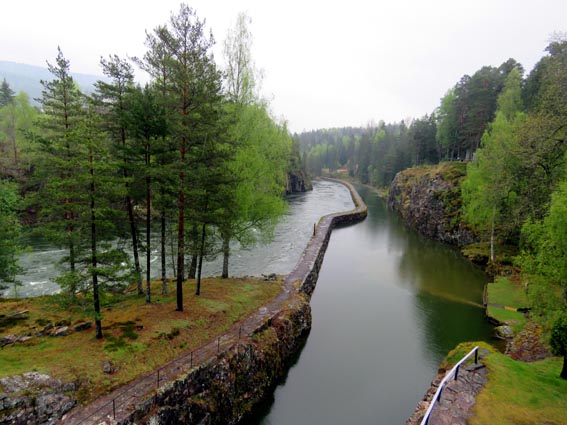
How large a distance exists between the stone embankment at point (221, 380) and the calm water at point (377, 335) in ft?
3.71

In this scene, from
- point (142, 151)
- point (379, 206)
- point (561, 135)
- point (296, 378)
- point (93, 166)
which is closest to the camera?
point (93, 166)

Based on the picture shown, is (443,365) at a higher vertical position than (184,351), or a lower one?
lower

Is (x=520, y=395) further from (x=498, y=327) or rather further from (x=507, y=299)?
(x=507, y=299)

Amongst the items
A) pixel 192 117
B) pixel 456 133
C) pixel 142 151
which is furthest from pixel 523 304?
pixel 456 133

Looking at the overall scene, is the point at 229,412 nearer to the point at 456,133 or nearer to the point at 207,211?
the point at 207,211

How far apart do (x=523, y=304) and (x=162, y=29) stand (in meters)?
30.9

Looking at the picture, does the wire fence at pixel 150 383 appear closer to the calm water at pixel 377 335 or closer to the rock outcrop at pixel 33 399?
the rock outcrop at pixel 33 399

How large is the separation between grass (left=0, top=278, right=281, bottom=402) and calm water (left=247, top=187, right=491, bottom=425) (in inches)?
203

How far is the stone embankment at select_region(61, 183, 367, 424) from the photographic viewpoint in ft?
37.2

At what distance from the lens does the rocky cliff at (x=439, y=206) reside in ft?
151

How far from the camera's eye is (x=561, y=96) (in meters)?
23.2

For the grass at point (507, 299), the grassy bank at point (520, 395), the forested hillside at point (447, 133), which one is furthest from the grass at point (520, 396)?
the forested hillside at point (447, 133)

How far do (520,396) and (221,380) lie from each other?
12532mm

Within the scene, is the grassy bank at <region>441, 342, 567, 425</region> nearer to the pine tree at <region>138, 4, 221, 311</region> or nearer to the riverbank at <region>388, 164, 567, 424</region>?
the riverbank at <region>388, 164, 567, 424</region>
